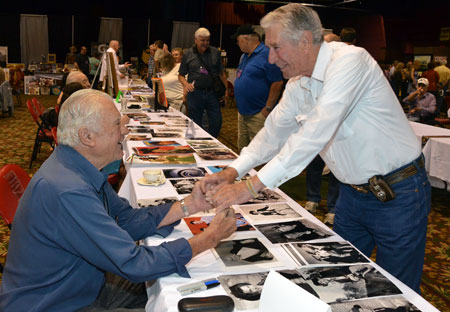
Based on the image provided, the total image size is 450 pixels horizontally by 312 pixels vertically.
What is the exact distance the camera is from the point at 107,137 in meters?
1.41

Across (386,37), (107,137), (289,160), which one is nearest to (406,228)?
(289,160)

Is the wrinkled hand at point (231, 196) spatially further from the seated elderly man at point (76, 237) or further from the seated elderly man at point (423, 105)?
the seated elderly man at point (423, 105)

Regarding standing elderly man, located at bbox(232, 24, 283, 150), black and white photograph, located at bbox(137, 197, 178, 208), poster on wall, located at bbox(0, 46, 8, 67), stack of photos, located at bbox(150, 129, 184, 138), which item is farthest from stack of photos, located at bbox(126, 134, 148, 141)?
poster on wall, located at bbox(0, 46, 8, 67)

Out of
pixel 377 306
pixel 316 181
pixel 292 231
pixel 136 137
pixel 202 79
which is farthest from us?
pixel 202 79

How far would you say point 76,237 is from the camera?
1.24m

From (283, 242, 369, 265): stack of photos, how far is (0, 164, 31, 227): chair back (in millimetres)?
1120

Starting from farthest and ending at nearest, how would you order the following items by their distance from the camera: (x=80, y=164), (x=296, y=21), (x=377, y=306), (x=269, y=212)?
(x=269, y=212) → (x=296, y=21) → (x=80, y=164) → (x=377, y=306)

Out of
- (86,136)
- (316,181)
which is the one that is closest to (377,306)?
(86,136)

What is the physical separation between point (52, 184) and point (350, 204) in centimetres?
109

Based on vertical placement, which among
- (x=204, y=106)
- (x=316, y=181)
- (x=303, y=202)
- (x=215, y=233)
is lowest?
(x=303, y=202)

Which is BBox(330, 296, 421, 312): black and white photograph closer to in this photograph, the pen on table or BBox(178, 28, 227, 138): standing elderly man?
the pen on table

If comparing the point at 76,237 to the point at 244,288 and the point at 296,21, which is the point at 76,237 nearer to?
the point at 244,288

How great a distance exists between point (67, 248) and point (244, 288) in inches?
20.5

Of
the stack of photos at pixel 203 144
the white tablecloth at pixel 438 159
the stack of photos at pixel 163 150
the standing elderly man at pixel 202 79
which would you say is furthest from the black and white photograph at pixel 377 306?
the standing elderly man at pixel 202 79
